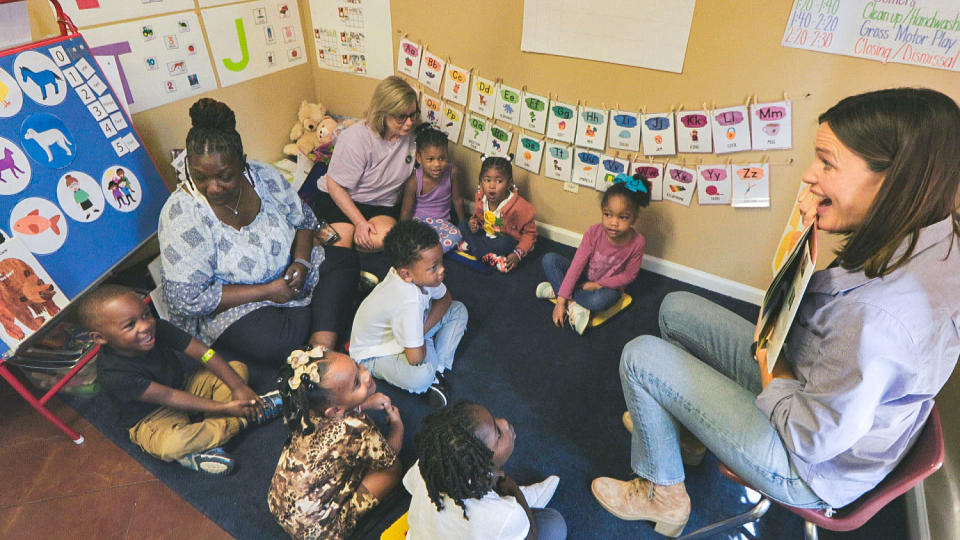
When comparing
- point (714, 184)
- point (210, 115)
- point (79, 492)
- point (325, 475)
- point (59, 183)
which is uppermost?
point (210, 115)

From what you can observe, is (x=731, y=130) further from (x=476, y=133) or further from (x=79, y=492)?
(x=79, y=492)

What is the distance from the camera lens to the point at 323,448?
1.40 m

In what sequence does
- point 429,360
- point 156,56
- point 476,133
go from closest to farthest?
point 429,360
point 156,56
point 476,133

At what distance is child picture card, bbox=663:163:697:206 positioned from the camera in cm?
237

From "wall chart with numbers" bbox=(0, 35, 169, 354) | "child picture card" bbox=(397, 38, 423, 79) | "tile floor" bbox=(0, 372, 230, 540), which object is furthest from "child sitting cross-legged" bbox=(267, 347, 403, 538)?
"child picture card" bbox=(397, 38, 423, 79)

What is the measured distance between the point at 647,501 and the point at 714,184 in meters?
1.45

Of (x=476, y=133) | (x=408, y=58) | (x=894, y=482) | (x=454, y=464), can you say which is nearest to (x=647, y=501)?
(x=894, y=482)

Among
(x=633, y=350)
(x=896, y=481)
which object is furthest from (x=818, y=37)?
(x=896, y=481)

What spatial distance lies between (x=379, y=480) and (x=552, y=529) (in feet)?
1.78

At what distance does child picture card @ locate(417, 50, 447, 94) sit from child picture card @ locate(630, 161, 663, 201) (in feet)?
3.79

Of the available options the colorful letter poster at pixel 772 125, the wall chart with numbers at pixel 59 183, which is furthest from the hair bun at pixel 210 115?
the colorful letter poster at pixel 772 125

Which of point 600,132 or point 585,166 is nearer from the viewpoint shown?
point 600,132

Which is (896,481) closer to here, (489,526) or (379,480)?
(489,526)

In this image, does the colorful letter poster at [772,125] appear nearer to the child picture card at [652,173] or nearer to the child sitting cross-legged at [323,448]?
the child picture card at [652,173]
